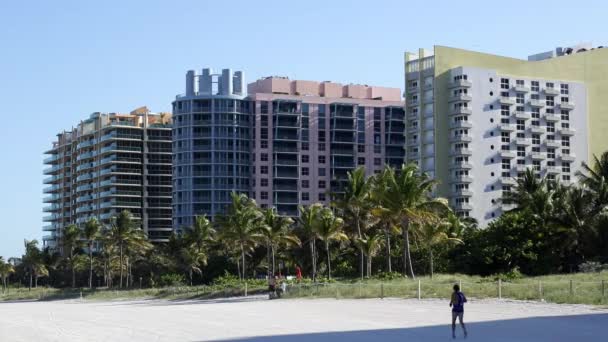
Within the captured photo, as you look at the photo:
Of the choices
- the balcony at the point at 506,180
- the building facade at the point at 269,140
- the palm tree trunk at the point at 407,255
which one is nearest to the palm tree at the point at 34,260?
the building facade at the point at 269,140

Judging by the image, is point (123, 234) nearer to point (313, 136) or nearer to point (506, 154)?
point (313, 136)

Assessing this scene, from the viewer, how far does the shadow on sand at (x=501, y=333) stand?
33375 mm

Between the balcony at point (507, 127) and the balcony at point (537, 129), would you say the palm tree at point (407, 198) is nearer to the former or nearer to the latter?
the balcony at point (507, 127)

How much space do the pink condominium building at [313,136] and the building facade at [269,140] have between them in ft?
0.59

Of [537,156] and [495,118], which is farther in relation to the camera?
[537,156]

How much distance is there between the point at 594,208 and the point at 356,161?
99.7 meters

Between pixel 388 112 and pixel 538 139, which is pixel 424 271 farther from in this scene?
pixel 388 112

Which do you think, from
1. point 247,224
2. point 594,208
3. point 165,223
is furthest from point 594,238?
point 165,223

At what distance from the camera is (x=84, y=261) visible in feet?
506

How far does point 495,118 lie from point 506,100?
356cm

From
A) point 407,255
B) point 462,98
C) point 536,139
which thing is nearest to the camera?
point 407,255

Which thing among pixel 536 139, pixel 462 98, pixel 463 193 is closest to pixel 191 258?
pixel 463 193

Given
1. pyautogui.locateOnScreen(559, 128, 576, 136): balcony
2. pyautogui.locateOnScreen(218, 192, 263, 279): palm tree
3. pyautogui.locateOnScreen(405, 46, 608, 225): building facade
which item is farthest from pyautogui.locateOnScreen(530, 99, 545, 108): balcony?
pyautogui.locateOnScreen(218, 192, 263, 279): palm tree

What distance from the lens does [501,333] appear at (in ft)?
114
